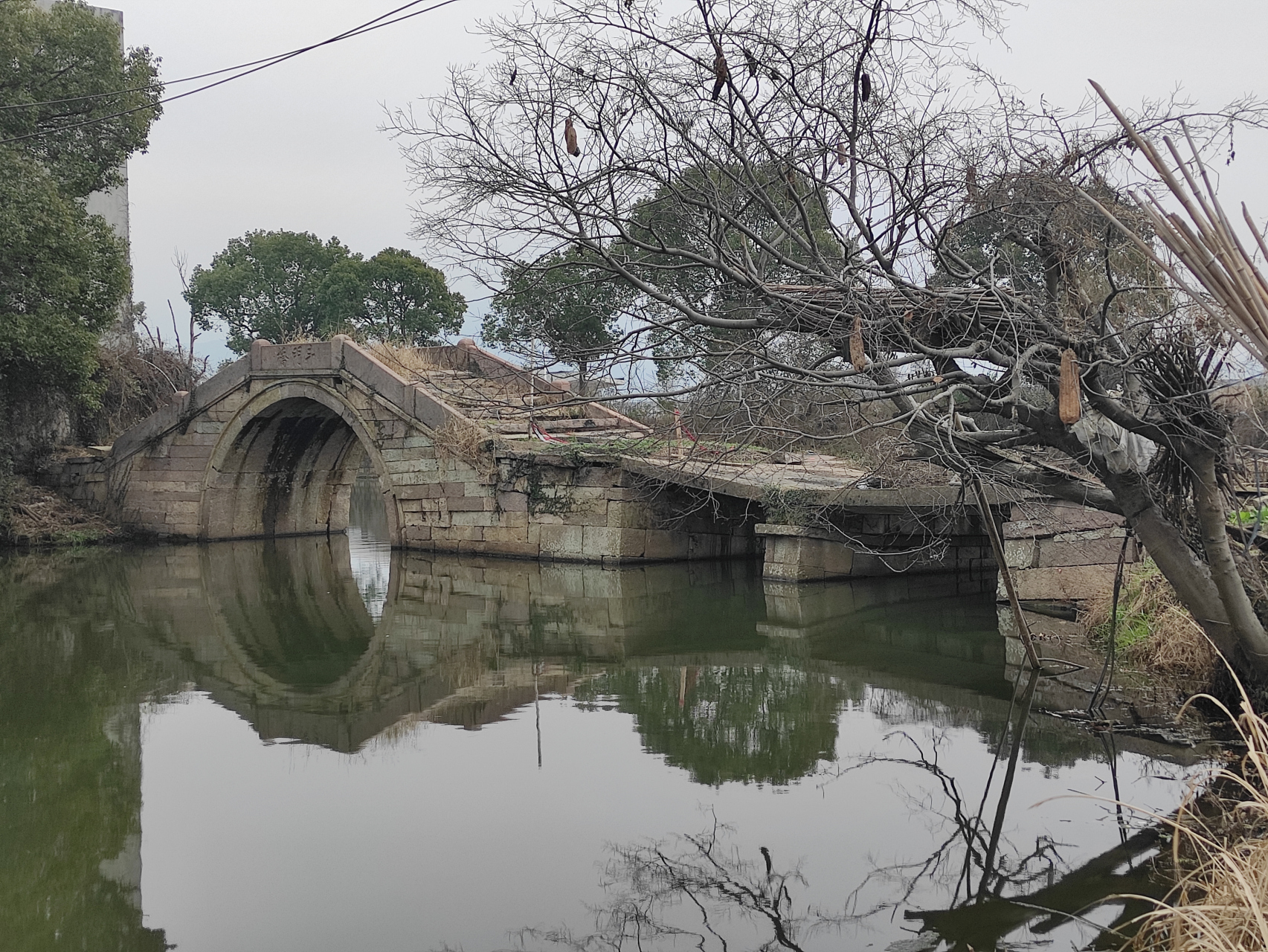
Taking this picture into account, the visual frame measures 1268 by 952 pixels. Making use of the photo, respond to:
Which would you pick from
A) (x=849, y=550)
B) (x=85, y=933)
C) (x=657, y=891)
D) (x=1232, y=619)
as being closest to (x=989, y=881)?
(x=657, y=891)

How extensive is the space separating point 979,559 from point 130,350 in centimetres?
1525

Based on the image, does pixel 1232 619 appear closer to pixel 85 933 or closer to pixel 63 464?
pixel 85 933

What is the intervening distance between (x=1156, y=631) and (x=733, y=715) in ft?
9.31

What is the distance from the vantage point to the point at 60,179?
17219mm

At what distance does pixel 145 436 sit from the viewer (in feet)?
61.5

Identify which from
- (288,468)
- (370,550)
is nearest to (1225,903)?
(370,550)

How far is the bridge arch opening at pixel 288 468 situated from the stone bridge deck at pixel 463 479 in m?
0.03

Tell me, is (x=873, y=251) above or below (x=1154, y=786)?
above

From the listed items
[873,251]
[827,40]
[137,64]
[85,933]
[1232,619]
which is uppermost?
[137,64]

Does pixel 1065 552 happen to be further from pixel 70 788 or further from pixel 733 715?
pixel 70 788

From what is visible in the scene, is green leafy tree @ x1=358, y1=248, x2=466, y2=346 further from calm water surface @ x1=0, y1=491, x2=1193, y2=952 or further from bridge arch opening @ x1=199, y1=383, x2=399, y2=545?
calm water surface @ x1=0, y1=491, x2=1193, y2=952

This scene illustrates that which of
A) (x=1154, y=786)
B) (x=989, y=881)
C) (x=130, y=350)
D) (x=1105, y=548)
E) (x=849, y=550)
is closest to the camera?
(x=989, y=881)

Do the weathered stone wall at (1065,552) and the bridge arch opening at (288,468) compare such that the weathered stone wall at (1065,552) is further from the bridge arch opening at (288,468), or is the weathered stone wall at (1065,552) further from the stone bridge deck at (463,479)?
the bridge arch opening at (288,468)

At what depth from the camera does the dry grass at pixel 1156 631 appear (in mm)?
7145
